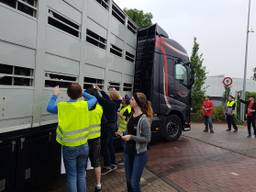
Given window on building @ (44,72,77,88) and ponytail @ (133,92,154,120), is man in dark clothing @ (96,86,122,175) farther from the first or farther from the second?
ponytail @ (133,92,154,120)

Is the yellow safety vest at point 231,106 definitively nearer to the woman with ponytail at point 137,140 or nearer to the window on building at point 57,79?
the window on building at point 57,79

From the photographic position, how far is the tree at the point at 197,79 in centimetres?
2093

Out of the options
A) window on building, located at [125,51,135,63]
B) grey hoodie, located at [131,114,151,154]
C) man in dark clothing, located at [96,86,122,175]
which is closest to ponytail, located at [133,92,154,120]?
grey hoodie, located at [131,114,151,154]

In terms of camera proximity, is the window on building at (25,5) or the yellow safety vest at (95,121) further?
the yellow safety vest at (95,121)

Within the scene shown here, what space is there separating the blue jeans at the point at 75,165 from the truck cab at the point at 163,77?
516 centimetres

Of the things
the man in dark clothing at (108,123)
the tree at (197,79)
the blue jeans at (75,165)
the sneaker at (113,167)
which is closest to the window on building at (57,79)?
the man in dark clothing at (108,123)

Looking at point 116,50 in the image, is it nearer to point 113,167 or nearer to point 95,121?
point 113,167

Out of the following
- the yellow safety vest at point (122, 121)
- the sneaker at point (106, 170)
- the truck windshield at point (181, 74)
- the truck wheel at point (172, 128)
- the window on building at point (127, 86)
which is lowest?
the sneaker at point (106, 170)

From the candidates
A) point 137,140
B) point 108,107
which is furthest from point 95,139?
point 137,140

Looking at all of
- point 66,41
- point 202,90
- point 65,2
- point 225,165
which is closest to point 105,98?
point 66,41

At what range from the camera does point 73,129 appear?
3949 mm

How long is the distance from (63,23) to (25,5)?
38.5 inches

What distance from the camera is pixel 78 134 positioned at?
3969mm

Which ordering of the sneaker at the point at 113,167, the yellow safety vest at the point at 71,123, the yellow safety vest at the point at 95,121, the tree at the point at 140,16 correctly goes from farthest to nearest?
the tree at the point at 140,16
the sneaker at the point at 113,167
the yellow safety vest at the point at 95,121
the yellow safety vest at the point at 71,123
